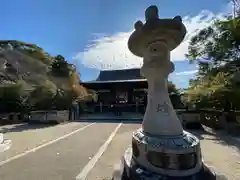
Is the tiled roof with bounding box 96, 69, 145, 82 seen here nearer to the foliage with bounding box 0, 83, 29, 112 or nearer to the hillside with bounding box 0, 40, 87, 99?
the hillside with bounding box 0, 40, 87, 99

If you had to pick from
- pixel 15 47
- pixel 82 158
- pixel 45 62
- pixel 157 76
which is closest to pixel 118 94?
pixel 45 62

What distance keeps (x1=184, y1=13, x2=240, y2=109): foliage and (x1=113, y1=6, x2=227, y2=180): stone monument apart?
688cm

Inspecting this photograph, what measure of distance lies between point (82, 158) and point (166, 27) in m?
4.01

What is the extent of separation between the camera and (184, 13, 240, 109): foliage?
9.91 m

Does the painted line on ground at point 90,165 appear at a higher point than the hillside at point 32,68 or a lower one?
lower

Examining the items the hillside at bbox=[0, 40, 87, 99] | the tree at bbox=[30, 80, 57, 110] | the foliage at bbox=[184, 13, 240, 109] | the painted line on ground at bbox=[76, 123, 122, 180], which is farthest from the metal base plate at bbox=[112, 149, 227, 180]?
the tree at bbox=[30, 80, 57, 110]

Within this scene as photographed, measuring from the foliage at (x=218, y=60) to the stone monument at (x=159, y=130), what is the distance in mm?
6882

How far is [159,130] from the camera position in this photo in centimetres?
341

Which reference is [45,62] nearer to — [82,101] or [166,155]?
[82,101]

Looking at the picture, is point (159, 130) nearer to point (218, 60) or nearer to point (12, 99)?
point (218, 60)

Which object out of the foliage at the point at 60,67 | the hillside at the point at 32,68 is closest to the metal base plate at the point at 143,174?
the hillside at the point at 32,68

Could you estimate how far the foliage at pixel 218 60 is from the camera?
9.91m

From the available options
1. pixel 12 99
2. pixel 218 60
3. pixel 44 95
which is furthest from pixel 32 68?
pixel 218 60

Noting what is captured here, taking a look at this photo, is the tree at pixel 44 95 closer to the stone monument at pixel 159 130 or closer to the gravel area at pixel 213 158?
the gravel area at pixel 213 158
